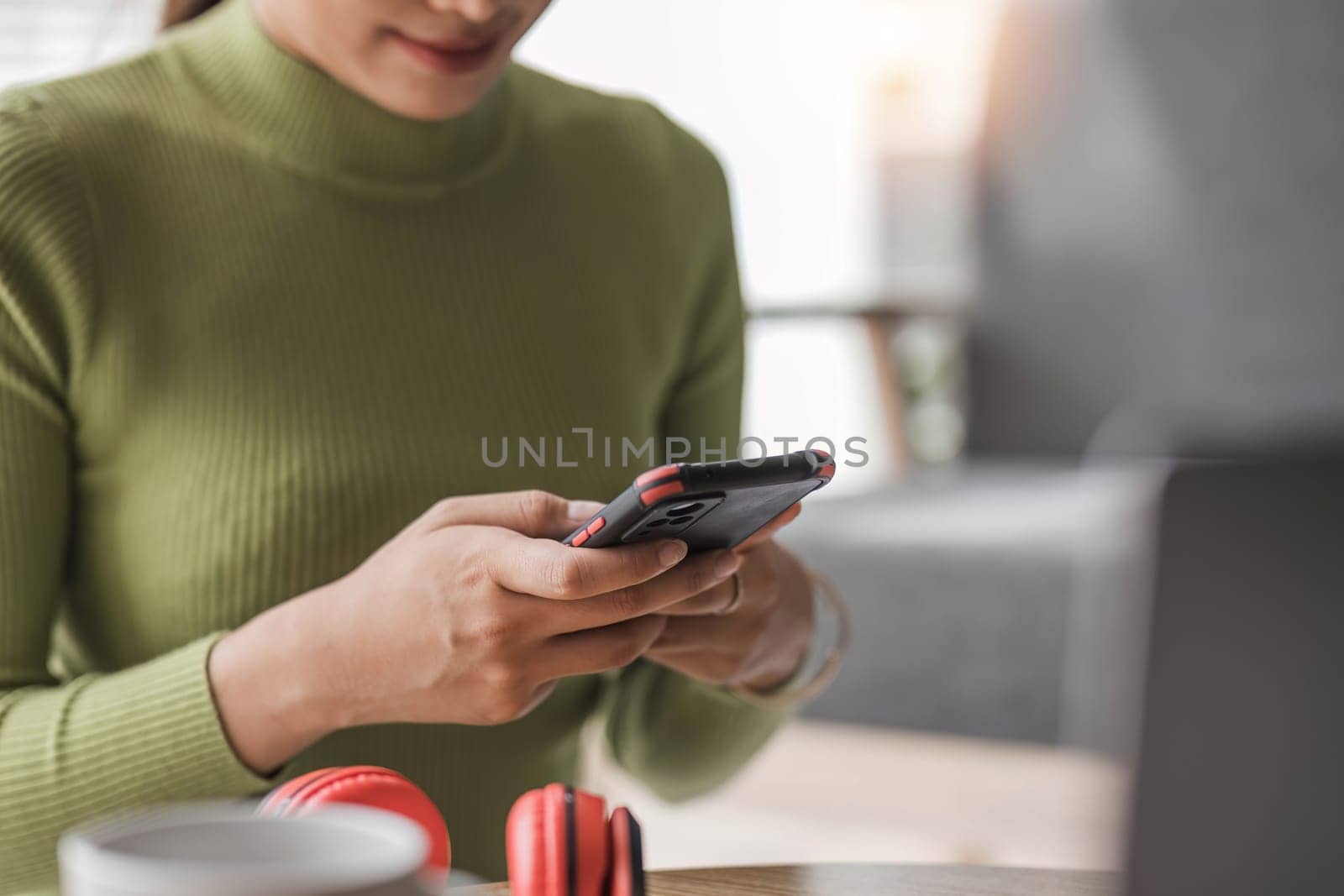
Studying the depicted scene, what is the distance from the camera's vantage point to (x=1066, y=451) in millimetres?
2740

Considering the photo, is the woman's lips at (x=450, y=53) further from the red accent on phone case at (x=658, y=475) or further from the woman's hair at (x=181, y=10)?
the red accent on phone case at (x=658, y=475)

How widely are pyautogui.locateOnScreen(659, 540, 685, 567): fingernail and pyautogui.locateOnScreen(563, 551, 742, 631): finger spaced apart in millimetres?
34

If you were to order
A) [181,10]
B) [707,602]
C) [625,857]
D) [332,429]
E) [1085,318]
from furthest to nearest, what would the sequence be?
[1085,318] < [181,10] < [332,429] < [707,602] < [625,857]

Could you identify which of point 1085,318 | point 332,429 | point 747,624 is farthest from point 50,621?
point 1085,318

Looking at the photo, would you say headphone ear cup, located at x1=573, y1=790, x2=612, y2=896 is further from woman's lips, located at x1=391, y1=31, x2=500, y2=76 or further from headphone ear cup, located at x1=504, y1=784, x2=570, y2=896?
woman's lips, located at x1=391, y1=31, x2=500, y2=76

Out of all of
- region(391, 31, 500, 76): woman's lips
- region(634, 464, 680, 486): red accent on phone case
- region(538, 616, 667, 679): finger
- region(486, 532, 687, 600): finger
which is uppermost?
region(391, 31, 500, 76): woman's lips

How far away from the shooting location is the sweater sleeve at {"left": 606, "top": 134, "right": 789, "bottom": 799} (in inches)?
38.8

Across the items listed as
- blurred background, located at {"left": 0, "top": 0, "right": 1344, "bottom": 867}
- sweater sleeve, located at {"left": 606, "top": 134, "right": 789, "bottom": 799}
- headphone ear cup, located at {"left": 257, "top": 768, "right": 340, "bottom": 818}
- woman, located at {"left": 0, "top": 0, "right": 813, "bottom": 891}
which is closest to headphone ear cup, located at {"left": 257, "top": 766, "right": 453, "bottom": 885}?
headphone ear cup, located at {"left": 257, "top": 768, "right": 340, "bottom": 818}

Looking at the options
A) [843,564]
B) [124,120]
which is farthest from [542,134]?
[843,564]

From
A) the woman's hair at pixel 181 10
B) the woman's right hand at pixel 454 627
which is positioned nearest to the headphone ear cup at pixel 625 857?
the woman's right hand at pixel 454 627

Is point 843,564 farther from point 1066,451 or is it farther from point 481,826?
point 481,826

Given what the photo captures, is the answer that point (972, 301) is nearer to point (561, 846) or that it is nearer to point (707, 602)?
point (707, 602)

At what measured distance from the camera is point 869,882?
0.68 m

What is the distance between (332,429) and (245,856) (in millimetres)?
503
